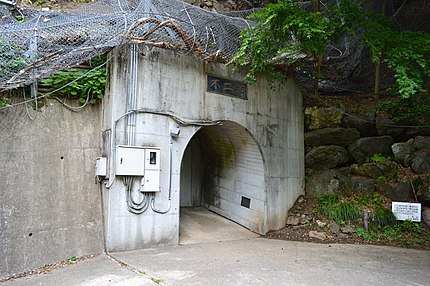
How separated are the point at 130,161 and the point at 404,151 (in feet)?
20.6

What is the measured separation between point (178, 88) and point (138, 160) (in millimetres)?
1661

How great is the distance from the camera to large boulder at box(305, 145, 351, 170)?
7941 millimetres

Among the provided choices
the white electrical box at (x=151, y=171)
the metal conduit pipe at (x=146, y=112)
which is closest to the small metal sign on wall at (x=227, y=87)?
the metal conduit pipe at (x=146, y=112)

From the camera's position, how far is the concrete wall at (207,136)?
17.6 feet

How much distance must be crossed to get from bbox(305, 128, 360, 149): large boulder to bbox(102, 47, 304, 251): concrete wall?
395 mm

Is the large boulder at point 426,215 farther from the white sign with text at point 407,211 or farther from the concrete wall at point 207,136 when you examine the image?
the concrete wall at point 207,136

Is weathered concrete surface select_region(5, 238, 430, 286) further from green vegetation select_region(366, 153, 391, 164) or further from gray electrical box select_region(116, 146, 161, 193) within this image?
green vegetation select_region(366, 153, 391, 164)

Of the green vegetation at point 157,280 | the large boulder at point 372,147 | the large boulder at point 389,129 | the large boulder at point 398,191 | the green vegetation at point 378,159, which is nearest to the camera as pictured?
the green vegetation at point 157,280

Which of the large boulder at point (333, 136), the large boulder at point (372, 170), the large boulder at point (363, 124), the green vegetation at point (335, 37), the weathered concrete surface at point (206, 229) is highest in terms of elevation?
the green vegetation at point (335, 37)

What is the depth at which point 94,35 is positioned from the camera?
530 centimetres

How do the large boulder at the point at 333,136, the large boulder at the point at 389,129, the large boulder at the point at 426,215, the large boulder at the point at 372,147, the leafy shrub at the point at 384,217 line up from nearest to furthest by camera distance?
the large boulder at the point at 426,215 → the leafy shrub at the point at 384,217 → the large boulder at the point at 372,147 → the large boulder at the point at 389,129 → the large boulder at the point at 333,136

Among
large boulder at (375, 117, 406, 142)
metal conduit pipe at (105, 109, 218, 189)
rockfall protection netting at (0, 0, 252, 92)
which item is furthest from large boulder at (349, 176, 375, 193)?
rockfall protection netting at (0, 0, 252, 92)

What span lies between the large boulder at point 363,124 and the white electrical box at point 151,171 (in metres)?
5.27

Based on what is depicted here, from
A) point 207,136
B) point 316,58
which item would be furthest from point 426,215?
point 207,136
